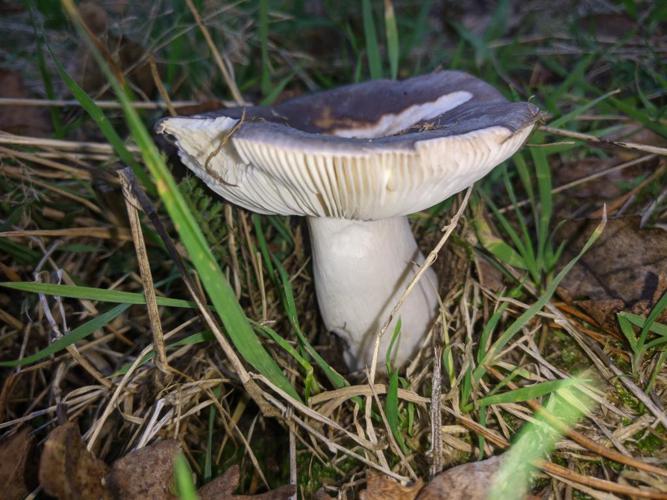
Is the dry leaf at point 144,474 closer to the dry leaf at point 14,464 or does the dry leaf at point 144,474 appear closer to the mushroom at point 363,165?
the dry leaf at point 14,464

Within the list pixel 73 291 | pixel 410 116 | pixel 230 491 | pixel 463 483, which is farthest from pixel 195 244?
pixel 410 116

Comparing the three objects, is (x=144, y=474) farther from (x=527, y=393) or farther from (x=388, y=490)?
(x=527, y=393)

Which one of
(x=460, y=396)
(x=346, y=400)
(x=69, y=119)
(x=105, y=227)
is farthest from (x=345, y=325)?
(x=69, y=119)

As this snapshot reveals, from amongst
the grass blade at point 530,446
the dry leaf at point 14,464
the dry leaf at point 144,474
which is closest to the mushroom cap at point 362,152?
the grass blade at point 530,446

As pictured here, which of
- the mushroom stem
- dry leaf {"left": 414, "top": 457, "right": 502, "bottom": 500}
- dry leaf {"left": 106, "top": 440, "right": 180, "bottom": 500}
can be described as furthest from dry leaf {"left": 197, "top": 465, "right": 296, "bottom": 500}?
the mushroom stem

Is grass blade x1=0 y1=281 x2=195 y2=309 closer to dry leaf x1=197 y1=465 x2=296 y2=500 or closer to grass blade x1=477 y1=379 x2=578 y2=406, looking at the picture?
dry leaf x1=197 y1=465 x2=296 y2=500
